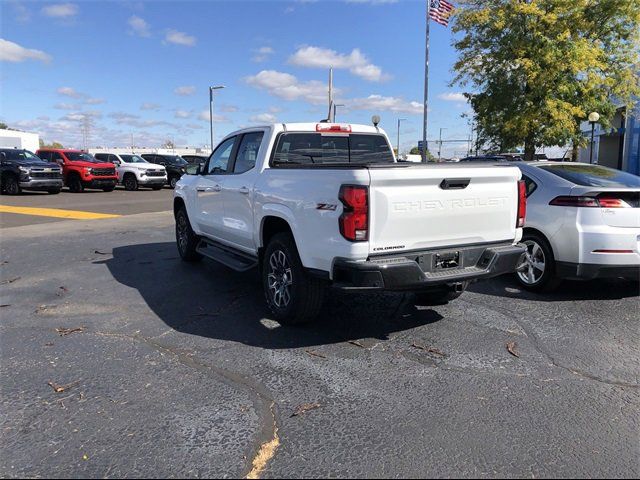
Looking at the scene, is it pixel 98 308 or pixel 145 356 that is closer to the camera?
pixel 145 356

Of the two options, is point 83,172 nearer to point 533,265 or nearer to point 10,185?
point 10,185

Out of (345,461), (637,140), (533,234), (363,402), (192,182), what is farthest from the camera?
(637,140)

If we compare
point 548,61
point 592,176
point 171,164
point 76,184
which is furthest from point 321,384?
point 171,164

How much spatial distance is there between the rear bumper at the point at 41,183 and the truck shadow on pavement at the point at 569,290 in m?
19.9

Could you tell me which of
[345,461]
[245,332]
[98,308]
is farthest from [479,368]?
[98,308]

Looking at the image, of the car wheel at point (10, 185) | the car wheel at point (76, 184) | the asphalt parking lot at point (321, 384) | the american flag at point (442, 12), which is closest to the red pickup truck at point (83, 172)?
the car wheel at point (76, 184)

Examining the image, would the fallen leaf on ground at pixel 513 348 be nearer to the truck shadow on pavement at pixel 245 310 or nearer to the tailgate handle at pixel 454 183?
the truck shadow on pavement at pixel 245 310

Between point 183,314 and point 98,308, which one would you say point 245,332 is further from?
point 98,308

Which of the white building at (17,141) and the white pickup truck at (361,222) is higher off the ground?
the white building at (17,141)

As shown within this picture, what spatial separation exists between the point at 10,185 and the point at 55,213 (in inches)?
335

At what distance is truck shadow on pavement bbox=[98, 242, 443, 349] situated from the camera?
15.0 ft

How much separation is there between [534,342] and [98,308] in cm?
443

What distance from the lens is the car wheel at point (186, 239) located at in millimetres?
7598

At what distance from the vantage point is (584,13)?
18.8m
